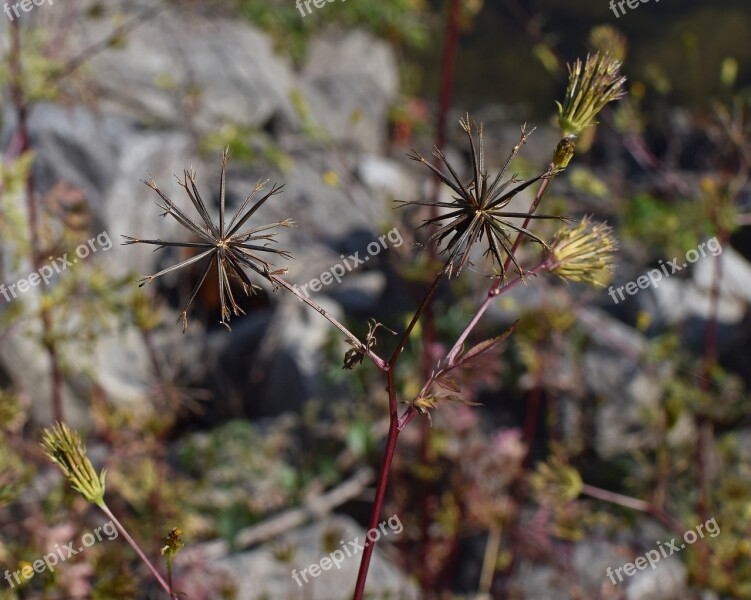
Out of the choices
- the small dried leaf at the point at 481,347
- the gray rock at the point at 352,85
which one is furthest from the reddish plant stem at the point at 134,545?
the gray rock at the point at 352,85

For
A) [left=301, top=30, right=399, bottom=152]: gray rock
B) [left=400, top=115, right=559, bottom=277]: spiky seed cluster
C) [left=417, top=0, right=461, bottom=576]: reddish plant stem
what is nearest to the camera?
[left=400, top=115, right=559, bottom=277]: spiky seed cluster

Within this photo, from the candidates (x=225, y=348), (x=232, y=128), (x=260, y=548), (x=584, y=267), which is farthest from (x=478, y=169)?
(x=232, y=128)

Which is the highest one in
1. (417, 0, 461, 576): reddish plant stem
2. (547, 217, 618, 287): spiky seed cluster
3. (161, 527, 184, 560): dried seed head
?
(417, 0, 461, 576): reddish plant stem

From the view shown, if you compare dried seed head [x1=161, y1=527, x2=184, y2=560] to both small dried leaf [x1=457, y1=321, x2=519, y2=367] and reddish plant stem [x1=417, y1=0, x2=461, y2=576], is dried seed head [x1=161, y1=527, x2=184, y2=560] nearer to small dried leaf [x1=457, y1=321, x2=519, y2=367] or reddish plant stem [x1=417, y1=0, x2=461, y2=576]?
small dried leaf [x1=457, y1=321, x2=519, y2=367]

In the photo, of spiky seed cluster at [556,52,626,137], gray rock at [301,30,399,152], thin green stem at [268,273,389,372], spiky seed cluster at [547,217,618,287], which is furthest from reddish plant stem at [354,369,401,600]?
gray rock at [301,30,399,152]

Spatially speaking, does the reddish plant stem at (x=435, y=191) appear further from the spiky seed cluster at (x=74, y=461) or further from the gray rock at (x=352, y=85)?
the gray rock at (x=352, y=85)

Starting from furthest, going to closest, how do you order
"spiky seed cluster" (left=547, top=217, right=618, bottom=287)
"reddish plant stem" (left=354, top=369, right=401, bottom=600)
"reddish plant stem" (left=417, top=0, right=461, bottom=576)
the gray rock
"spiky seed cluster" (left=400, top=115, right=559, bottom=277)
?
the gray rock
"reddish plant stem" (left=417, top=0, right=461, bottom=576)
"spiky seed cluster" (left=547, top=217, right=618, bottom=287)
"reddish plant stem" (left=354, top=369, right=401, bottom=600)
"spiky seed cluster" (left=400, top=115, right=559, bottom=277)

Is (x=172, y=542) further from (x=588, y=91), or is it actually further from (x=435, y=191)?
(x=435, y=191)
